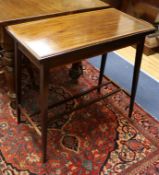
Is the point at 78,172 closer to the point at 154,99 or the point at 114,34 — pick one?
the point at 114,34

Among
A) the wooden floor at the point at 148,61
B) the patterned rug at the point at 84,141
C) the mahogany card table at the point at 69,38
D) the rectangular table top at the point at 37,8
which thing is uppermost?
the rectangular table top at the point at 37,8

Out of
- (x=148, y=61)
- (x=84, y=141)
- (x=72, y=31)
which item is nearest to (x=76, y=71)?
(x=84, y=141)

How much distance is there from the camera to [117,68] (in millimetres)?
2400

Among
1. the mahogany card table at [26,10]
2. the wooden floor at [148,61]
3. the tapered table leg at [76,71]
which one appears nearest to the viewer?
the mahogany card table at [26,10]

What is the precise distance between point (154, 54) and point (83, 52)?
67.2 inches

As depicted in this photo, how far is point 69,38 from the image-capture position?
1235 millimetres

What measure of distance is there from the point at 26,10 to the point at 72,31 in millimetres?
373

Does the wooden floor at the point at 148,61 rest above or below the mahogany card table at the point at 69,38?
below

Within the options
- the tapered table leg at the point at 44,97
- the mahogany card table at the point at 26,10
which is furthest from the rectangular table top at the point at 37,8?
the tapered table leg at the point at 44,97

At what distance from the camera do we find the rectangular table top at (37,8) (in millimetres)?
1413

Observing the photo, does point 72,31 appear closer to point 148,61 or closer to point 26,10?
point 26,10

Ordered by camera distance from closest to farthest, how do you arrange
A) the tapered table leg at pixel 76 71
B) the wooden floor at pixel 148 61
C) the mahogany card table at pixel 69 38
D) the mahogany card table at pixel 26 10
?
the mahogany card table at pixel 69 38, the mahogany card table at pixel 26 10, the tapered table leg at pixel 76 71, the wooden floor at pixel 148 61

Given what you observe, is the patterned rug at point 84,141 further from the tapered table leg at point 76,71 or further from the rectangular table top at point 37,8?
the rectangular table top at point 37,8

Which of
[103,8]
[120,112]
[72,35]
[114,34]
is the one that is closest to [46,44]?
[72,35]
